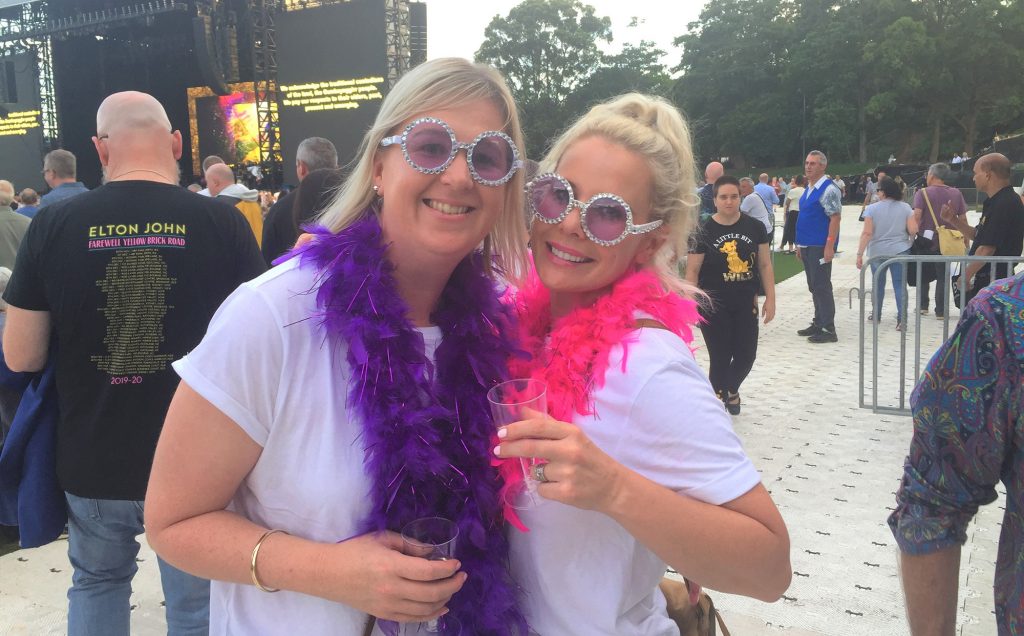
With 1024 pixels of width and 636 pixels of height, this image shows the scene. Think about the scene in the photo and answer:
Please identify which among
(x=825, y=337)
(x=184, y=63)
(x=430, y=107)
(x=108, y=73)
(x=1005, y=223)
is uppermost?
(x=184, y=63)

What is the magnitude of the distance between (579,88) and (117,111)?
4807 centimetres

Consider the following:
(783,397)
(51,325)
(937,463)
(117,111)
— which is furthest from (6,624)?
(783,397)

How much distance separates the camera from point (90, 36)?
21.5m

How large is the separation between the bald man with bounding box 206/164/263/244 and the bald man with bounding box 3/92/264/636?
4393 millimetres

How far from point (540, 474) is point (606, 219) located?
0.60 m

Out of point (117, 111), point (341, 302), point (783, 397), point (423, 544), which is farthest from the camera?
point (783, 397)

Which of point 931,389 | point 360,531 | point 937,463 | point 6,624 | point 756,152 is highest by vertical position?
point 756,152

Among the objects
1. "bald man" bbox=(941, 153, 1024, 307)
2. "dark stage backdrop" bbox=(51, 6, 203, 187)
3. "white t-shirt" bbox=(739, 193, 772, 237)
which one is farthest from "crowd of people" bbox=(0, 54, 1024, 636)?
"dark stage backdrop" bbox=(51, 6, 203, 187)

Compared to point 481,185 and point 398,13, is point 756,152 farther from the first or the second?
point 481,185

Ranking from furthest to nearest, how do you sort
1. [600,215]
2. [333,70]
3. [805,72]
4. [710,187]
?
[805,72] → [333,70] → [710,187] → [600,215]

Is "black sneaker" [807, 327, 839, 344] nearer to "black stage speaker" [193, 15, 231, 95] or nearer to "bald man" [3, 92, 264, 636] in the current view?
"bald man" [3, 92, 264, 636]

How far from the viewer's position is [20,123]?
23.5m

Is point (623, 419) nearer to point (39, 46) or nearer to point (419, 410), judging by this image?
point (419, 410)

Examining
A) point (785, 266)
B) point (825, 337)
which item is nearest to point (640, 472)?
point (825, 337)
